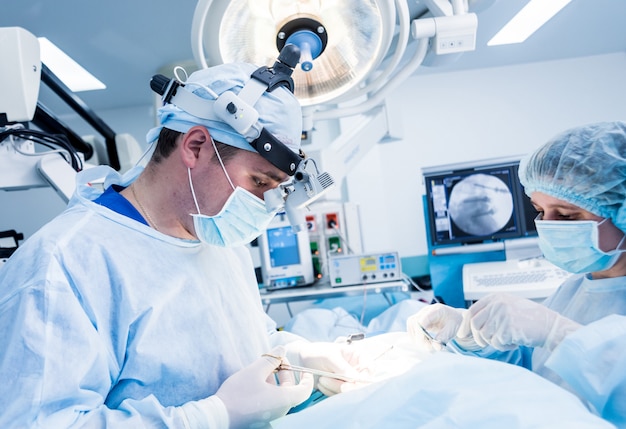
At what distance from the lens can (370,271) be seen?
2.44m

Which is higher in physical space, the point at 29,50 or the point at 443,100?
the point at 443,100

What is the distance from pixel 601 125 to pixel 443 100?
3.21 meters

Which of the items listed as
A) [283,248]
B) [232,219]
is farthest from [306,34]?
[283,248]

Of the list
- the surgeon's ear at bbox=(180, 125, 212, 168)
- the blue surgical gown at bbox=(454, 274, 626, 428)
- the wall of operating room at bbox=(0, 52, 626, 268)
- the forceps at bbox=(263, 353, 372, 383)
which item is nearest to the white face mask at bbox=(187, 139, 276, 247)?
the surgeon's ear at bbox=(180, 125, 212, 168)

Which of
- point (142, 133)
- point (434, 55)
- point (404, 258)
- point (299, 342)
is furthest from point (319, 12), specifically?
point (142, 133)

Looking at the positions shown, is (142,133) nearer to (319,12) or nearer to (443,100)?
A: (443,100)

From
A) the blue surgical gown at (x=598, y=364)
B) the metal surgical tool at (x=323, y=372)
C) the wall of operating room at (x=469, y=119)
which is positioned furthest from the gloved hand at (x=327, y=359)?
the wall of operating room at (x=469, y=119)

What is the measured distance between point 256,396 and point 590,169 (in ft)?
3.03

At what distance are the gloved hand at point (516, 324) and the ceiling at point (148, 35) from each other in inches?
67.8

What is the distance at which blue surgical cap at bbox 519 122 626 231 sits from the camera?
1.14m

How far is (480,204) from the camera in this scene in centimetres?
272

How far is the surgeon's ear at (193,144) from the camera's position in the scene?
0.98 metres

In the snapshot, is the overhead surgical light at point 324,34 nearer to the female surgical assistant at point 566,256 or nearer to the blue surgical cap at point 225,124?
the blue surgical cap at point 225,124

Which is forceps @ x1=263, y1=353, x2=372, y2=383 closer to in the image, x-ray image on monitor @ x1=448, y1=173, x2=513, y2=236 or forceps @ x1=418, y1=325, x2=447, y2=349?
forceps @ x1=418, y1=325, x2=447, y2=349
